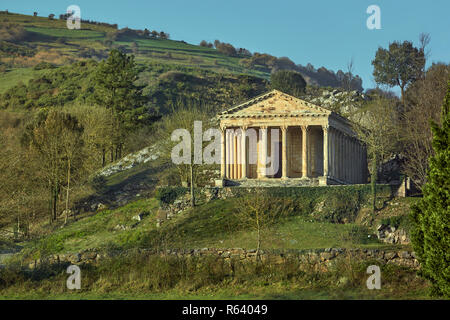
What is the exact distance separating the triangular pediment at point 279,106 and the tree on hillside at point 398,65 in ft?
142

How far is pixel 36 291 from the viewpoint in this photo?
32.4 metres

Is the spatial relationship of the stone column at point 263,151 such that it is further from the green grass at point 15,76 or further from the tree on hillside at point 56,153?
the green grass at point 15,76

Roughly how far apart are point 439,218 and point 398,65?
8868 centimetres

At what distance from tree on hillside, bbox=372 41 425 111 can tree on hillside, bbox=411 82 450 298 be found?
83926mm

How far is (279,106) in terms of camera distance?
69.4 meters

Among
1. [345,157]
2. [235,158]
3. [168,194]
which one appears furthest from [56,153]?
[345,157]

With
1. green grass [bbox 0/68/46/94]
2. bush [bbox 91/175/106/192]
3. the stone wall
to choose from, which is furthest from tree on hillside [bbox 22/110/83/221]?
green grass [bbox 0/68/46/94]

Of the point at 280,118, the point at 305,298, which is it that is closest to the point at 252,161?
the point at 280,118

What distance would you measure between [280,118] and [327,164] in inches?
257

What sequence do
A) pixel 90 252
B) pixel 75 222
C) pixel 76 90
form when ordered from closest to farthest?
pixel 90 252 → pixel 75 222 → pixel 76 90

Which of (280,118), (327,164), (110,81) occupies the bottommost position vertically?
(327,164)

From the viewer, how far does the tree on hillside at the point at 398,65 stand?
10925 cm

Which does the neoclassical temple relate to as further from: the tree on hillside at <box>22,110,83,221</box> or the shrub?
Answer: the shrub

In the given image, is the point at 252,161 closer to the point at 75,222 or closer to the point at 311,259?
the point at 75,222
